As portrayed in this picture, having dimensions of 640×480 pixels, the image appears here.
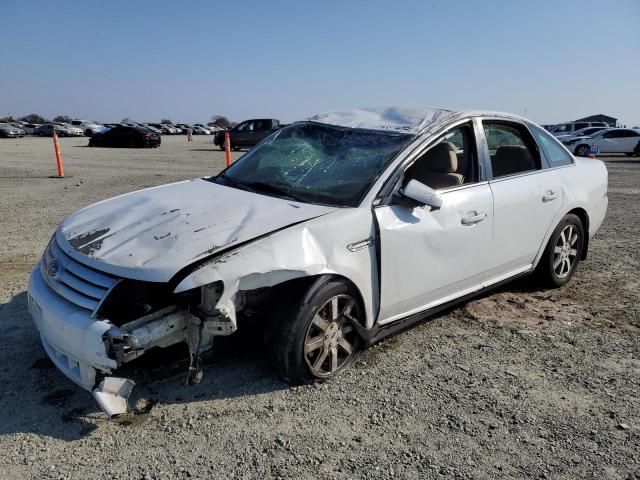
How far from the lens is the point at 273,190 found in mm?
3578

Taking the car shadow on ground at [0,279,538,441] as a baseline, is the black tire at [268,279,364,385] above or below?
above

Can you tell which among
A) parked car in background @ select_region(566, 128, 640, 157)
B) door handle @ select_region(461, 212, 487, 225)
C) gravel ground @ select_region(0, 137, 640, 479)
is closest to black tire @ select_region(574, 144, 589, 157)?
parked car in background @ select_region(566, 128, 640, 157)

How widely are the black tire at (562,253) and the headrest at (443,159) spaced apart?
4.40ft

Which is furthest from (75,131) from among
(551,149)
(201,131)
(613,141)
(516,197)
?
(516,197)

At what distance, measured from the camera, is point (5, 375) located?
10.4ft

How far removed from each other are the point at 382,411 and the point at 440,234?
4.01ft

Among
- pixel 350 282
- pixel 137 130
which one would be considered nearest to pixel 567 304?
pixel 350 282

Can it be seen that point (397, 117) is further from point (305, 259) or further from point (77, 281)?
point (77, 281)

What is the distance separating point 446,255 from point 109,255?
2118 millimetres

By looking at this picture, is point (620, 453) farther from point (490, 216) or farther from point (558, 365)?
point (490, 216)

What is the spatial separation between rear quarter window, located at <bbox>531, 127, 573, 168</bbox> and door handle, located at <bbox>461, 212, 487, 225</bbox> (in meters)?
1.30

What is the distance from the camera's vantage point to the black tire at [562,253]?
460 cm

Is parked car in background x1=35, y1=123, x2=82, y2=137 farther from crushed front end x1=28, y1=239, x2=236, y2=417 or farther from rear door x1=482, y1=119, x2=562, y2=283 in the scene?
crushed front end x1=28, y1=239, x2=236, y2=417

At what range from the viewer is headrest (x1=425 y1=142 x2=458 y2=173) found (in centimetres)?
382
